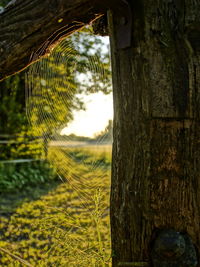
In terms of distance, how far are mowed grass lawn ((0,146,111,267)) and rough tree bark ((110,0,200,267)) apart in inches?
31.6

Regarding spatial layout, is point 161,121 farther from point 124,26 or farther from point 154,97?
point 124,26

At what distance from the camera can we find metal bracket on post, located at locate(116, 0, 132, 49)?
4.71 ft

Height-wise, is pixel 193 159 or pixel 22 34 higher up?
pixel 22 34

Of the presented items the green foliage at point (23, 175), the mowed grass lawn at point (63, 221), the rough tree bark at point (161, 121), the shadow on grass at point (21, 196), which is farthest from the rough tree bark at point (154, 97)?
the green foliage at point (23, 175)

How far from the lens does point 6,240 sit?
4.74 meters

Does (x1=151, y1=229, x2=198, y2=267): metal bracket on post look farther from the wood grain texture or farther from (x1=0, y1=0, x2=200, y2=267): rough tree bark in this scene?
the wood grain texture

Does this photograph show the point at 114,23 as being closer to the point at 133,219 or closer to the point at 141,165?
the point at 141,165

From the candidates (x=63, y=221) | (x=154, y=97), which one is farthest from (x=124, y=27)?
(x=63, y=221)

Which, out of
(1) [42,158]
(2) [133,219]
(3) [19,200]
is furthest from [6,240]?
(1) [42,158]

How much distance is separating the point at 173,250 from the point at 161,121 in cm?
48

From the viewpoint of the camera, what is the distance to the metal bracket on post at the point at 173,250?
1.37 meters

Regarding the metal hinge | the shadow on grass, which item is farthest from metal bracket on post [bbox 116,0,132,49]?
the shadow on grass

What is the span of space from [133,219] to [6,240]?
3.68 meters

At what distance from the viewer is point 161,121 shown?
4.58 ft
